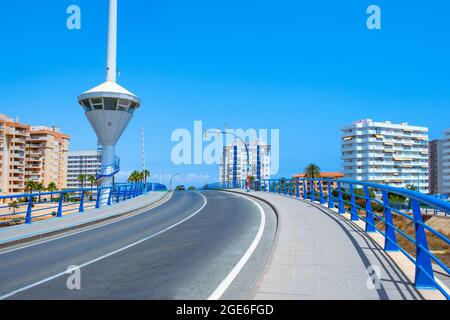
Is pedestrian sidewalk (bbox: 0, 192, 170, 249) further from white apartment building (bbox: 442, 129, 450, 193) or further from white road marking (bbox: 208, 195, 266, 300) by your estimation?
white apartment building (bbox: 442, 129, 450, 193)

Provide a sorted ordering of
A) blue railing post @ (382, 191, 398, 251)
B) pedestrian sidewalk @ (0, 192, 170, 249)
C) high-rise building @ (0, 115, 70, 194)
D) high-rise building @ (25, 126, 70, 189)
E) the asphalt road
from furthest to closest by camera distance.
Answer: high-rise building @ (25, 126, 70, 189) < high-rise building @ (0, 115, 70, 194) < pedestrian sidewalk @ (0, 192, 170, 249) < blue railing post @ (382, 191, 398, 251) < the asphalt road

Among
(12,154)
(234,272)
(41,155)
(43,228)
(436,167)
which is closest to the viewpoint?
(234,272)

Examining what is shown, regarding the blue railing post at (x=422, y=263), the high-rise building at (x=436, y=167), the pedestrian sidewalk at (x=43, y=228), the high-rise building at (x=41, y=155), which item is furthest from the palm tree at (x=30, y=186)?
the high-rise building at (x=436, y=167)

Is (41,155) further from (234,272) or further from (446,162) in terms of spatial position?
(234,272)

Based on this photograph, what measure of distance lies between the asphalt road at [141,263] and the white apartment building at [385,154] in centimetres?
12970

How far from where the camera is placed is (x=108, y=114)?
138 feet

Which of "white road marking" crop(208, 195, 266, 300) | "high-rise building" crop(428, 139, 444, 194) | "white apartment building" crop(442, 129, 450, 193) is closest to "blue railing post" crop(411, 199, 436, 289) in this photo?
"white road marking" crop(208, 195, 266, 300)

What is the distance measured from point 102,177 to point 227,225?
100ft

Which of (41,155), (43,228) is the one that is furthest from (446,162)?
(43,228)

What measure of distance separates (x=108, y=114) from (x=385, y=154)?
118 m

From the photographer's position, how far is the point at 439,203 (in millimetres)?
5078

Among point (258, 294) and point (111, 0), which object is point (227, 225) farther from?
point (111, 0)

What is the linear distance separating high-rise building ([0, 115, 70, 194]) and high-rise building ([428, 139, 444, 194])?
141 metres

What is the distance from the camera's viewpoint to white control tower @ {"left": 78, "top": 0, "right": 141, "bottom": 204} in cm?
4191
